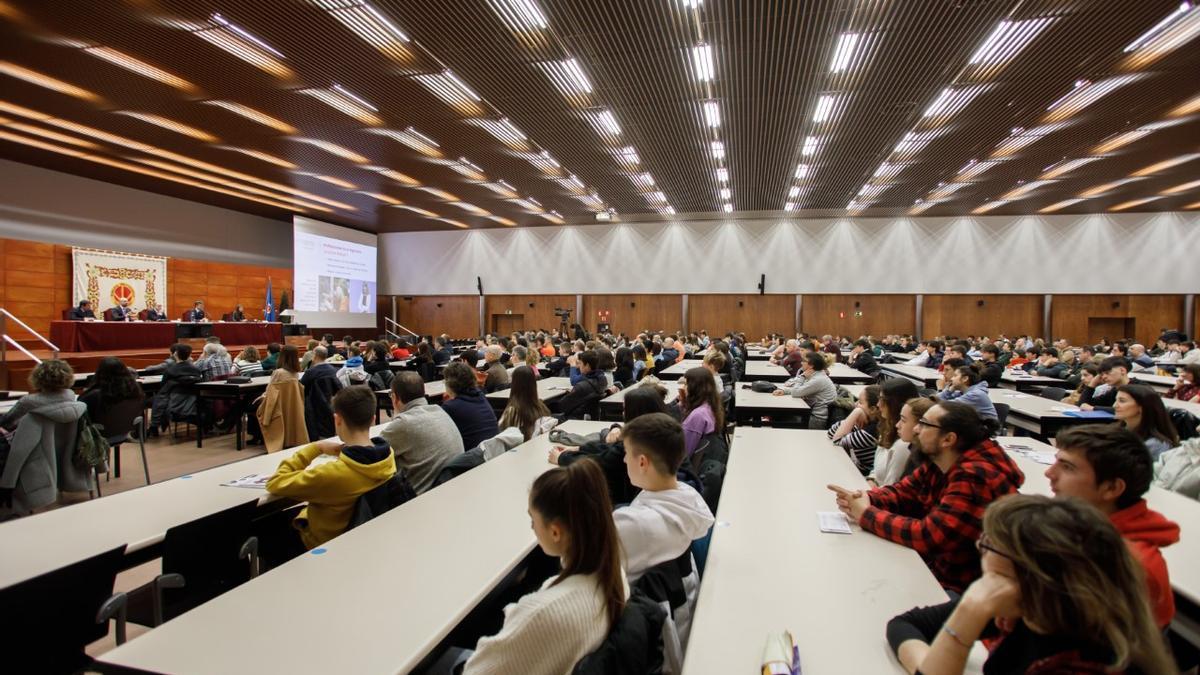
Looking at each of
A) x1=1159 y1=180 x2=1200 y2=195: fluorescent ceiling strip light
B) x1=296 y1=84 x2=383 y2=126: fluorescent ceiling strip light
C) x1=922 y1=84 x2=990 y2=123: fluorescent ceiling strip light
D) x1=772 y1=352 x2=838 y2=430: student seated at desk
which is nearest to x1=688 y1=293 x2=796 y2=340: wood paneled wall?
x1=1159 y1=180 x2=1200 y2=195: fluorescent ceiling strip light

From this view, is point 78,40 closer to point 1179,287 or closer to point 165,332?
point 165,332

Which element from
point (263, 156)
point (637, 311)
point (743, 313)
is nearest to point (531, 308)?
point (637, 311)

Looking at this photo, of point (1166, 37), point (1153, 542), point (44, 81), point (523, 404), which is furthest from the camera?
point (44, 81)

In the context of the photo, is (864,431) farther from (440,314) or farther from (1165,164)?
(440,314)

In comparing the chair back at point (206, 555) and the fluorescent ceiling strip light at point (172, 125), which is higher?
the fluorescent ceiling strip light at point (172, 125)

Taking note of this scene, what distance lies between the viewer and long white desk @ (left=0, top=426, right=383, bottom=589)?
6.93ft

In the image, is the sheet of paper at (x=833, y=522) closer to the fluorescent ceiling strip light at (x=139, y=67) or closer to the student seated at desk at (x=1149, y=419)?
the student seated at desk at (x=1149, y=419)

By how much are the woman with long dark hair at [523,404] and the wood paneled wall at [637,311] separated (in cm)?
1705

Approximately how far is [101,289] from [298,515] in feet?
53.6

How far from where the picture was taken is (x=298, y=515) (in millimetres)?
3014

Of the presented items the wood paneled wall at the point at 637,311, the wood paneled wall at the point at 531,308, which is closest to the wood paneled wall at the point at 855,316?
the wood paneled wall at the point at 637,311

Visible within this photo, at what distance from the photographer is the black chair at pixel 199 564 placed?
2.22 m

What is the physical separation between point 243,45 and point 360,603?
8.24m

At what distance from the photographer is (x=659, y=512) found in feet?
6.53
